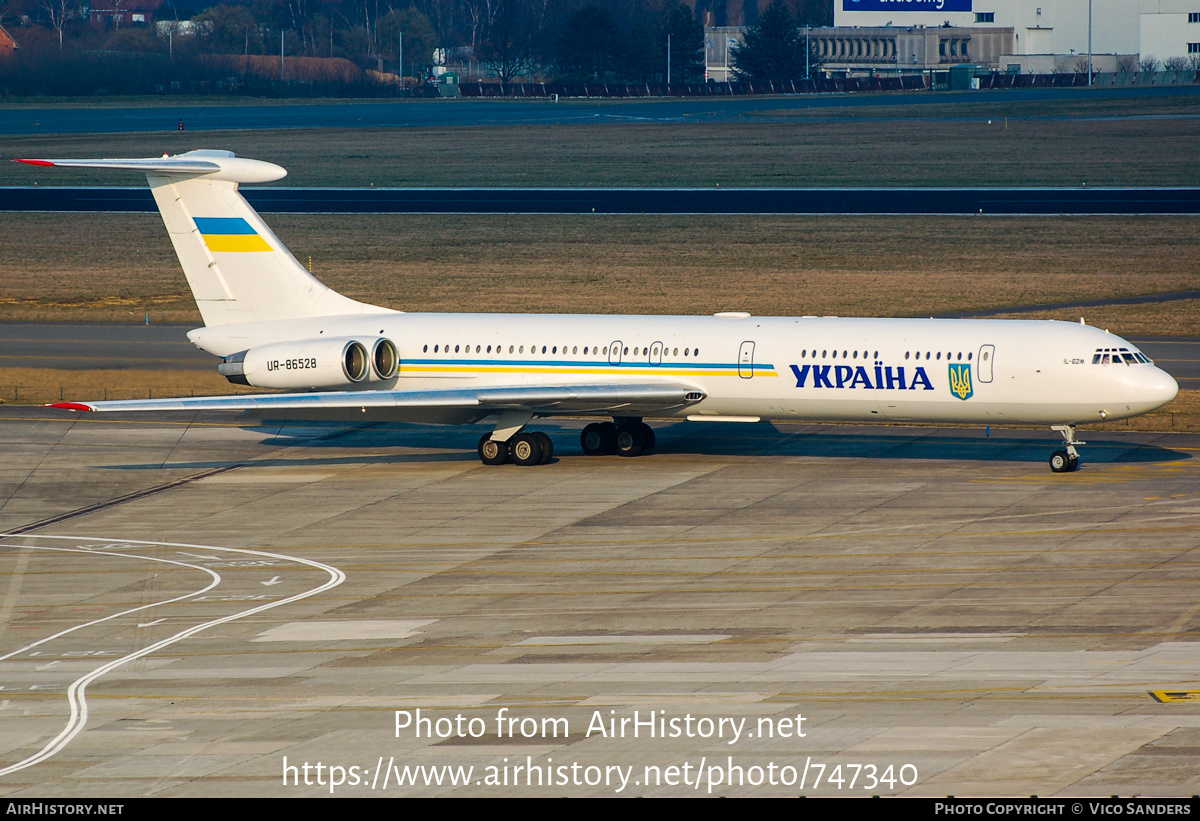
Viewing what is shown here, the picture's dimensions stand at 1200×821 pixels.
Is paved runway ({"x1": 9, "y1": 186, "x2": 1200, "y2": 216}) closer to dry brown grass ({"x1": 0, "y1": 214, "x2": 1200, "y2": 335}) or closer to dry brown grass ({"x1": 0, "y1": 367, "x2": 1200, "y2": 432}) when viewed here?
dry brown grass ({"x1": 0, "y1": 214, "x2": 1200, "y2": 335})

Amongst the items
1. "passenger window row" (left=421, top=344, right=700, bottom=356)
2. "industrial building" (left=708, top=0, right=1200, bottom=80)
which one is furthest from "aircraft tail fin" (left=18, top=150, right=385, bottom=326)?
"industrial building" (left=708, top=0, right=1200, bottom=80)

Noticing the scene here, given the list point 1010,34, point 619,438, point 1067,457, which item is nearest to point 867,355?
point 1067,457

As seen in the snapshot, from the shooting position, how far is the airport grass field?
5922 cm

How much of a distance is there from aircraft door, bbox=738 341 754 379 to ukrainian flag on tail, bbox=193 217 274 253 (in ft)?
41.0

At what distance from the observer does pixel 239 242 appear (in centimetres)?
3875

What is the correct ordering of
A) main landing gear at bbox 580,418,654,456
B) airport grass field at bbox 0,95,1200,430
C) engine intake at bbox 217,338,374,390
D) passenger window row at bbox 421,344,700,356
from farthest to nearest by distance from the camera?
airport grass field at bbox 0,95,1200,430 < main landing gear at bbox 580,418,654,456 < engine intake at bbox 217,338,374,390 < passenger window row at bbox 421,344,700,356

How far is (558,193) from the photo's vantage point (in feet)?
299

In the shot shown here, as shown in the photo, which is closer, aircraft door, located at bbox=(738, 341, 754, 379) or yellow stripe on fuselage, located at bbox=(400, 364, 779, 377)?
aircraft door, located at bbox=(738, 341, 754, 379)

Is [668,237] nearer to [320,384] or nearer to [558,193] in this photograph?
[558,193]

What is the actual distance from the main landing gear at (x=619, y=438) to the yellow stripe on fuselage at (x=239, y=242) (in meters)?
9.51

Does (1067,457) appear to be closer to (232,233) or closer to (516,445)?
(516,445)

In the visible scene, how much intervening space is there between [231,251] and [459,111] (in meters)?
119

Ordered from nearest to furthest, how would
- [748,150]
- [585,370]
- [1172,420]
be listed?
[585,370]
[1172,420]
[748,150]

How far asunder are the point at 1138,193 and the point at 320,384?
62270mm
